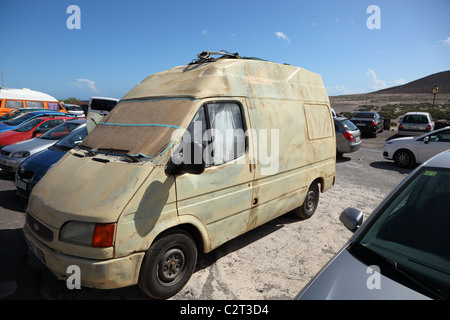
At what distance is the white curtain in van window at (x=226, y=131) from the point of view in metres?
3.32

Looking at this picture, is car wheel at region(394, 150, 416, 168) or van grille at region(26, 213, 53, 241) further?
car wheel at region(394, 150, 416, 168)

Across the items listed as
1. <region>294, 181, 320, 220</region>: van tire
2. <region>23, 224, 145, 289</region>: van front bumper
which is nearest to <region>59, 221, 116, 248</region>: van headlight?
<region>23, 224, 145, 289</region>: van front bumper

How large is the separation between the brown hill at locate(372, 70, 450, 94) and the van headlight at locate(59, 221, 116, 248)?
131 meters

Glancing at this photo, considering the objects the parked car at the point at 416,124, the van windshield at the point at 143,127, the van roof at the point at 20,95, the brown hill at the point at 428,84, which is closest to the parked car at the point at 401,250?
the van windshield at the point at 143,127

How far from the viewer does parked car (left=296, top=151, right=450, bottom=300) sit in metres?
1.76

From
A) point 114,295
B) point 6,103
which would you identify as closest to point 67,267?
point 114,295

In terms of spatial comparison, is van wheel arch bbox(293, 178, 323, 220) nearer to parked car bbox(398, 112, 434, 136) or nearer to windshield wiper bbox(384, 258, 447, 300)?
windshield wiper bbox(384, 258, 447, 300)

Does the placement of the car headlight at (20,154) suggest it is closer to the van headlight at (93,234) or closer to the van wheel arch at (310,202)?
the van headlight at (93,234)

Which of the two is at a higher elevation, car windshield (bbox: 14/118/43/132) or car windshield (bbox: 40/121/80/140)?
car windshield (bbox: 14/118/43/132)

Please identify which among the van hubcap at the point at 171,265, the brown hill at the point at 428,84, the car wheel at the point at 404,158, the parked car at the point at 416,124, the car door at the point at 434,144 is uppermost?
the brown hill at the point at 428,84

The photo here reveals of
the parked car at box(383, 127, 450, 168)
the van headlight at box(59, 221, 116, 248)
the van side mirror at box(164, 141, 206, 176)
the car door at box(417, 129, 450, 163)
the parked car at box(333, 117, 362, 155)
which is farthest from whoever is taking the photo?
the parked car at box(333, 117, 362, 155)

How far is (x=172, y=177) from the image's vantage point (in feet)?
9.29

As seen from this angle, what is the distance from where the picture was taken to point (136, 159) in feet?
9.34

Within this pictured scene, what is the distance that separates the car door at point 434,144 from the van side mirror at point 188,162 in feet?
32.3
